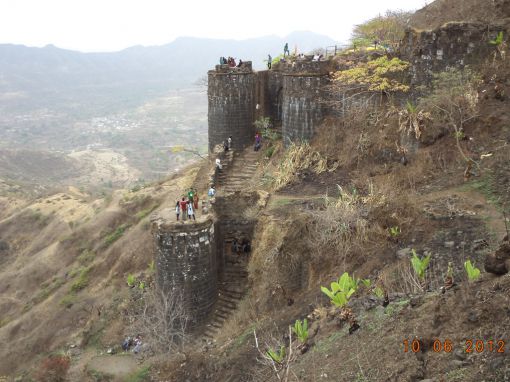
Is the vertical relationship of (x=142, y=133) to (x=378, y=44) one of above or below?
below

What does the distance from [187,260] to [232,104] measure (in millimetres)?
9963

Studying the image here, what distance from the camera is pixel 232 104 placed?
24.7 m

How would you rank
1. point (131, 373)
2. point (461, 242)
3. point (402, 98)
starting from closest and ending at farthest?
point (461, 242) < point (131, 373) < point (402, 98)

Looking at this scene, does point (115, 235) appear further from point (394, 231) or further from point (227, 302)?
point (394, 231)

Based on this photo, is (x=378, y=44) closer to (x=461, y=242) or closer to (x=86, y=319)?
(x=461, y=242)

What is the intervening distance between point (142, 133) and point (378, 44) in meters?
166

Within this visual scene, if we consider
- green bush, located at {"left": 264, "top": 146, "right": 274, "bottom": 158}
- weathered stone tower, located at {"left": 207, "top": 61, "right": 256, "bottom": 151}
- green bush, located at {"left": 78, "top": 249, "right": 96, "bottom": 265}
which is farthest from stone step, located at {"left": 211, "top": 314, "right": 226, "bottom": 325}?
green bush, located at {"left": 78, "top": 249, "right": 96, "bottom": 265}

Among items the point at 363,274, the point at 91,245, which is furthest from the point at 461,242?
the point at 91,245

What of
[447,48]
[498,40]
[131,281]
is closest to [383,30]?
[447,48]

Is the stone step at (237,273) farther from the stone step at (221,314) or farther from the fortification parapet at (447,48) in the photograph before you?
the fortification parapet at (447,48)

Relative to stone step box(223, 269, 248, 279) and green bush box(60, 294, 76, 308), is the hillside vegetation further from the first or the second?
stone step box(223, 269, 248, 279)

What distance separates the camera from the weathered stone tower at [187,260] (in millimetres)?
17625

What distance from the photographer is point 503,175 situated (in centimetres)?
1430
